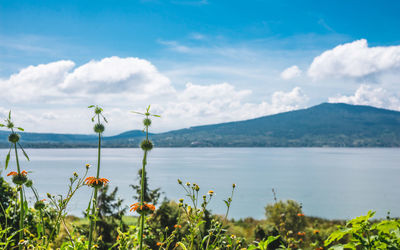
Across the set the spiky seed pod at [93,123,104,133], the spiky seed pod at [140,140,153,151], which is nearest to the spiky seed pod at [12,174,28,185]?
the spiky seed pod at [93,123,104,133]

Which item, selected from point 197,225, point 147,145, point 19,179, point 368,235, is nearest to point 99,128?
point 147,145

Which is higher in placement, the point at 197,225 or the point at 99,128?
the point at 99,128

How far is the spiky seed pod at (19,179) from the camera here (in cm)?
185

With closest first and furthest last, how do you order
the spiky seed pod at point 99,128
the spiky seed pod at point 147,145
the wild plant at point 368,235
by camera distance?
the wild plant at point 368,235 < the spiky seed pod at point 147,145 < the spiky seed pod at point 99,128

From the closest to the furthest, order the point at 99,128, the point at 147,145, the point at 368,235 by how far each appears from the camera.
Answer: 1. the point at 368,235
2. the point at 147,145
3. the point at 99,128

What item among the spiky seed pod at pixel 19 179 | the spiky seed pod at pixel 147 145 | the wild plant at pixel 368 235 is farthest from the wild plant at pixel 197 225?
the spiky seed pod at pixel 19 179

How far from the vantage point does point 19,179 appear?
6.11ft

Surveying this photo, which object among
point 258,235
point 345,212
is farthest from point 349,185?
point 258,235

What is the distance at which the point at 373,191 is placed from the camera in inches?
2136

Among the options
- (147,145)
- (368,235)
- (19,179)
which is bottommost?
(368,235)

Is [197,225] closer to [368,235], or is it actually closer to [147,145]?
[147,145]

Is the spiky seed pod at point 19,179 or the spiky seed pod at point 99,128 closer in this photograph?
the spiky seed pod at point 19,179

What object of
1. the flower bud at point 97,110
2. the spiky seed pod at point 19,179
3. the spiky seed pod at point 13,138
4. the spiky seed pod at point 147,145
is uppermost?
the flower bud at point 97,110

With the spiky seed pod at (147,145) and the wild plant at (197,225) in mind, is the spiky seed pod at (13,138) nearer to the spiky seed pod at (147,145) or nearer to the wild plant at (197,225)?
the spiky seed pod at (147,145)
